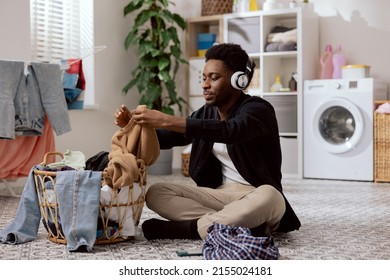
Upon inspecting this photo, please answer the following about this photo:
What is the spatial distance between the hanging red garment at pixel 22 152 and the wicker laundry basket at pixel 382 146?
2490mm

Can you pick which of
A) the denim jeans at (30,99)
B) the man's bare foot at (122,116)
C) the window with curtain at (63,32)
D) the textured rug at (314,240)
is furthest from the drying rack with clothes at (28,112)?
the man's bare foot at (122,116)

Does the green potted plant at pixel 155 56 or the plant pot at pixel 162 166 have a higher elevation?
the green potted plant at pixel 155 56

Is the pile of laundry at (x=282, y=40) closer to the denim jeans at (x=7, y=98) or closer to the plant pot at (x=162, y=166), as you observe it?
the plant pot at (x=162, y=166)

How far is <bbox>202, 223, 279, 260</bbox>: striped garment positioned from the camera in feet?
6.44

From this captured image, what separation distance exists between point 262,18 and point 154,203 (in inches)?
128

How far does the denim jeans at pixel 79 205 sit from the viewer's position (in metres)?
2.18

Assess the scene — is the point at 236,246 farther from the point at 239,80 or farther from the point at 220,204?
the point at 239,80

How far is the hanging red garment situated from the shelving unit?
2.14 metres

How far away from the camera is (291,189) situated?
14.2 ft

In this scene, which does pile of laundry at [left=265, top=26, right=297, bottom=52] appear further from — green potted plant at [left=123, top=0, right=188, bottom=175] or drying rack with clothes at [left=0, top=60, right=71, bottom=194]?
drying rack with clothes at [left=0, top=60, right=71, bottom=194]

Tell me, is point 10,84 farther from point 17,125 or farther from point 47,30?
point 47,30

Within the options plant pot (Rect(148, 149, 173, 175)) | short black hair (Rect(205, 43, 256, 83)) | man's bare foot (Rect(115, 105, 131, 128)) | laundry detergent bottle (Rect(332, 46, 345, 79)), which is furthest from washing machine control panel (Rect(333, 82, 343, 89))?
man's bare foot (Rect(115, 105, 131, 128))

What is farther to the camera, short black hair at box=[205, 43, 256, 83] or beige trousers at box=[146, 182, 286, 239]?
short black hair at box=[205, 43, 256, 83]
